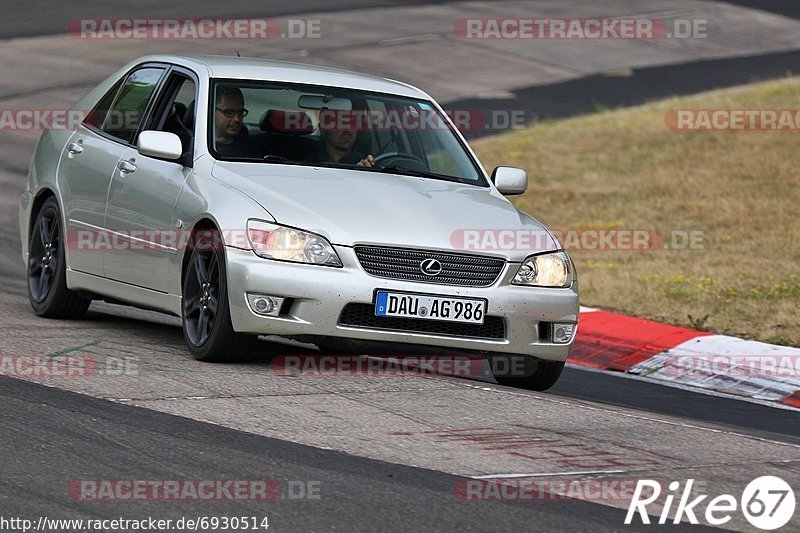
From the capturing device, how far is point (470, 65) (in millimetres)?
26062

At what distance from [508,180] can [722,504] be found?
12.7 feet

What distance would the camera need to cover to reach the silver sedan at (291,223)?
307 inches

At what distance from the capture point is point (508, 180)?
930cm

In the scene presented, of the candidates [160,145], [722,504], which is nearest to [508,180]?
[160,145]

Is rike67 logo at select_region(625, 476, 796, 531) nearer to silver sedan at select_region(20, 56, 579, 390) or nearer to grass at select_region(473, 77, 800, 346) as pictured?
silver sedan at select_region(20, 56, 579, 390)

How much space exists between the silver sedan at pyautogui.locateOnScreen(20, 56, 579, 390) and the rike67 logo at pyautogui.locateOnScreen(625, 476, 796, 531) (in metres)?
2.20

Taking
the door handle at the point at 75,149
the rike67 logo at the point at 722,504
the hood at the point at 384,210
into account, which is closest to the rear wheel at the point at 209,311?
the hood at the point at 384,210

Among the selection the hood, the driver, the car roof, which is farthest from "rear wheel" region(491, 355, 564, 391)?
the car roof

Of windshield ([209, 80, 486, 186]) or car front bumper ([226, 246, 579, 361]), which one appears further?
windshield ([209, 80, 486, 186])

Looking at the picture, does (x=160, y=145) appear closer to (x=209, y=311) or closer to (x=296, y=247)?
(x=209, y=311)

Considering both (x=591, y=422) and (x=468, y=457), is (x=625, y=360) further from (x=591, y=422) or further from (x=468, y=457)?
(x=468, y=457)

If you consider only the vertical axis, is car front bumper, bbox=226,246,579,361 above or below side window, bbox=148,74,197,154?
below

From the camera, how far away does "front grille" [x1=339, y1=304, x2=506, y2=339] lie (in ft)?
25.6

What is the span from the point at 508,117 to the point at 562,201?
15.8 feet
